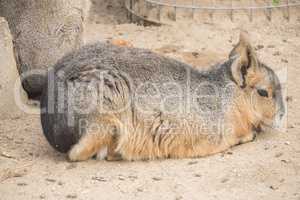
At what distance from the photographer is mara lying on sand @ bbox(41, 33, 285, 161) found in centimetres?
646

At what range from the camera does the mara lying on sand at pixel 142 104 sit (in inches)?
254

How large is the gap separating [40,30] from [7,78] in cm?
82

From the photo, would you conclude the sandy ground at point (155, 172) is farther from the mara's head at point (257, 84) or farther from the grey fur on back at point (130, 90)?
the grey fur on back at point (130, 90)

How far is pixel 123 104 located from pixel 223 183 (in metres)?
1.25

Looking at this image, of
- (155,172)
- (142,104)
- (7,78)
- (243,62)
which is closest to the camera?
(155,172)

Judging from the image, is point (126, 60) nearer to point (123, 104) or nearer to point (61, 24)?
point (123, 104)

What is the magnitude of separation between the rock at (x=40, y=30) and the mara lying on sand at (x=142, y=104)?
157 centimetres

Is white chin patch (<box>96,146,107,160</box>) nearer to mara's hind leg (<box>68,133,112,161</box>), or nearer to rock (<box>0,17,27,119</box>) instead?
mara's hind leg (<box>68,133,112,161</box>)

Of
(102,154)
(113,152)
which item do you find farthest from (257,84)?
(102,154)

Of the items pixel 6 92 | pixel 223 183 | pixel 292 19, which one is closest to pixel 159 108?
pixel 223 183

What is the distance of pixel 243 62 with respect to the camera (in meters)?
6.91

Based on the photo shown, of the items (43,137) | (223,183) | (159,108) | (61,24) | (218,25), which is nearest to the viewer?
(223,183)

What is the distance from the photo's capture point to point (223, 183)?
6.16m

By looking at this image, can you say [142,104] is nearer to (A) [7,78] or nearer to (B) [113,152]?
(B) [113,152]
